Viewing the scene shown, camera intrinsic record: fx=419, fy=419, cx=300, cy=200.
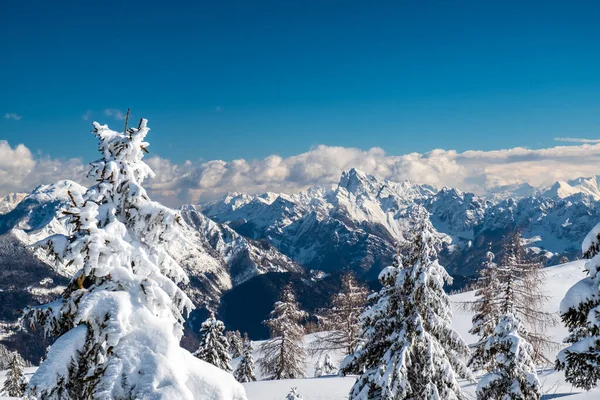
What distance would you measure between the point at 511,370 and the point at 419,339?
5.74 metres

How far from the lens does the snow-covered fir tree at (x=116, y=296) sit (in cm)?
645

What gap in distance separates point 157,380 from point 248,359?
5311cm

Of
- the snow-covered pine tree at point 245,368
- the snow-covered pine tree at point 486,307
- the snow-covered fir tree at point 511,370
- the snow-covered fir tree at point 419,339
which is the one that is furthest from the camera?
the snow-covered pine tree at point 245,368

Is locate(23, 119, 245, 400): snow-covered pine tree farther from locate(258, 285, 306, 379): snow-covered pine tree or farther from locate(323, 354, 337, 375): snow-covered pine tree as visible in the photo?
locate(323, 354, 337, 375): snow-covered pine tree

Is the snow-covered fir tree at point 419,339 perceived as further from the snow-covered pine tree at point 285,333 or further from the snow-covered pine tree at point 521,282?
the snow-covered pine tree at point 285,333

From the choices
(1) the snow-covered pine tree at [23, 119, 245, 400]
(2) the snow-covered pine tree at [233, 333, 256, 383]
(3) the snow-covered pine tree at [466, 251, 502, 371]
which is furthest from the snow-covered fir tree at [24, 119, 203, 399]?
(2) the snow-covered pine tree at [233, 333, 256, 383]

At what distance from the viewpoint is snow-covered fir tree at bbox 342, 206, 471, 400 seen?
14805 millimetres

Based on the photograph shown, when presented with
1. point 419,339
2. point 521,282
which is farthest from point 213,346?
point 419,339

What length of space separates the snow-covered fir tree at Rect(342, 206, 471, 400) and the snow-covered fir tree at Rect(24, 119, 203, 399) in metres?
9.33

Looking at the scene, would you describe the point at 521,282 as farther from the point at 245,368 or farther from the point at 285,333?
the point at 245,368

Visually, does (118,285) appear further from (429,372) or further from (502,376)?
(502,376)

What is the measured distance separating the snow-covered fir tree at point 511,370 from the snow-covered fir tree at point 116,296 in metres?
15.0

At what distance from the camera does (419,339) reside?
15.0 metres

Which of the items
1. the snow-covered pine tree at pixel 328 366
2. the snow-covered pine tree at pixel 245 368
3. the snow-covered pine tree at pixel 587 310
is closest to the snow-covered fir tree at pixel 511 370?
the snow-covered pine tree at pixel 587 310
